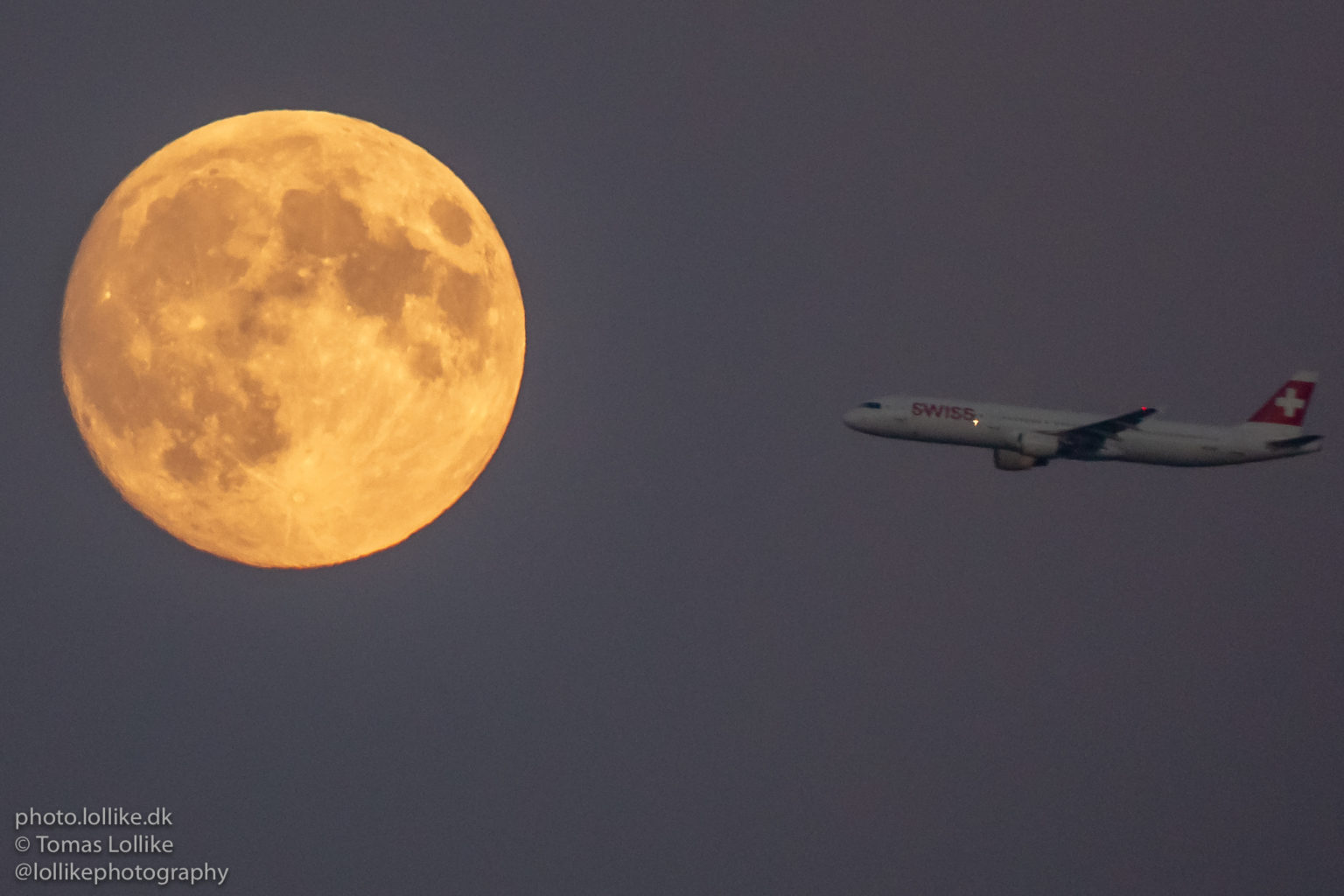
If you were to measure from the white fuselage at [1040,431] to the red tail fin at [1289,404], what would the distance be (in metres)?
5.62

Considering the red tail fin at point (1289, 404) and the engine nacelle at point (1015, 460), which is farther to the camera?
the red tail fin at point (1289, 404)

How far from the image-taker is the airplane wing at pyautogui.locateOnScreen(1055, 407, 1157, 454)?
382 feet

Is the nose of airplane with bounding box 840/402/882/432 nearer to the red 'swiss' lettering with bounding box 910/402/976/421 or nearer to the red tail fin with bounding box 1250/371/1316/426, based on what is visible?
the red 'swiss' lettering with bounding box 910/402/976/421

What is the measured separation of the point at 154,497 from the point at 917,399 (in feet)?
196

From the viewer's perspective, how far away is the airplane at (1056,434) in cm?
11644

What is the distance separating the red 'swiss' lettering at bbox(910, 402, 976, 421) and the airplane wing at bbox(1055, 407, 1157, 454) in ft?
20.0

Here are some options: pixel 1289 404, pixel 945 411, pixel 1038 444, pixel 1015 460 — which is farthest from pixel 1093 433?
pixel 1289 404

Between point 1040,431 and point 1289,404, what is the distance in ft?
77.9

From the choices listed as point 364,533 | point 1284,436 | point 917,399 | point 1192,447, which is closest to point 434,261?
point 364,533

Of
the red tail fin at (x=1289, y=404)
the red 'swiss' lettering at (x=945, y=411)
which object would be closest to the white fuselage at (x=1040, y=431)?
the red 'swiss' lettering at (x=945, y=411)

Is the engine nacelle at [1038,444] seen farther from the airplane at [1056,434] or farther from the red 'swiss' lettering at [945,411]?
the red 'swiss' lettering at [945,411]

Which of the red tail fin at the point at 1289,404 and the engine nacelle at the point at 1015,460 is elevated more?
the red tail fin at the point at 1289,404

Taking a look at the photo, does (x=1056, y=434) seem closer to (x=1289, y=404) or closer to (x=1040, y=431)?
(x=1040, y=431)

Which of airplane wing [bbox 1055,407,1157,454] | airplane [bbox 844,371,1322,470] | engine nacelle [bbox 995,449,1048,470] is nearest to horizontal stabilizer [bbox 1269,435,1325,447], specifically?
airplane [bbox 844,371,1322,470]
